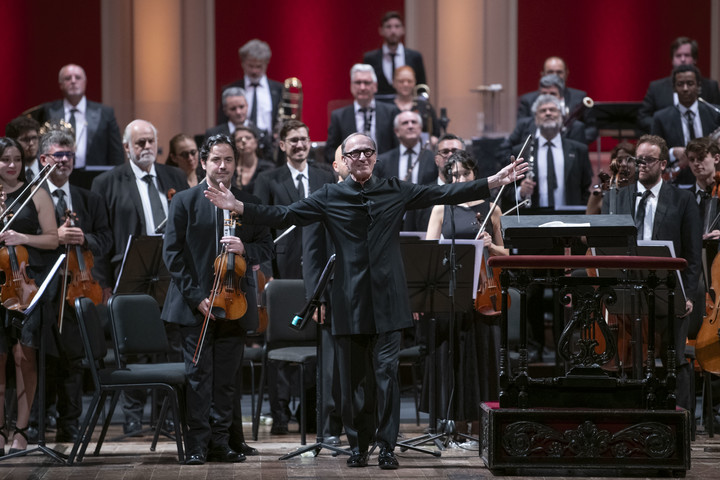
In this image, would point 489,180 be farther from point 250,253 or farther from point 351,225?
point 250,253

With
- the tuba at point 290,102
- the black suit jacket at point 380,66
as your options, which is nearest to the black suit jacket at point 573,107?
the black suit jacket at point 380,66

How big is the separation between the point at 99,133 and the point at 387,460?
13.4 feet

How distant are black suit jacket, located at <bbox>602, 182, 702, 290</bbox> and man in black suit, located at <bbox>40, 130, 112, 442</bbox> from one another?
9.81 ft

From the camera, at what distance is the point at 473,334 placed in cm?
655

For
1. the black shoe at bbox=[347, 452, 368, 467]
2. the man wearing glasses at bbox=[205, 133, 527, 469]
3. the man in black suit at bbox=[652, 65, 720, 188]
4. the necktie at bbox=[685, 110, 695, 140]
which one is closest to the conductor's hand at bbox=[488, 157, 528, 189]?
the man wearing glasses at bbox=[205, 133, 527, 469]

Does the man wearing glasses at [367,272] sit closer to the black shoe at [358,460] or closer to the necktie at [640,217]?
the black shoe at [358,460]

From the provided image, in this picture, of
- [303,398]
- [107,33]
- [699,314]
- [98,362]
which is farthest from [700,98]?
[107,33]

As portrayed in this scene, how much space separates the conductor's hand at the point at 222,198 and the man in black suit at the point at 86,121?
3.39 meters

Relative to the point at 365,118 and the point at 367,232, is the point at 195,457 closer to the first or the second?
the point at 367,232

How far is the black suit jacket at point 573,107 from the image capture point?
354 inches

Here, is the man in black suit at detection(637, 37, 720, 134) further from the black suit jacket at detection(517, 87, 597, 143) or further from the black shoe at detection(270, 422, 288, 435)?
the black shoe at detection(270, 422, 288, 435)

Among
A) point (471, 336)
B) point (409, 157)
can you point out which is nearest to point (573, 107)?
point (409, 157)

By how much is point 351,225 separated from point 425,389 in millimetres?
1474

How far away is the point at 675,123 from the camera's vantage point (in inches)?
333
